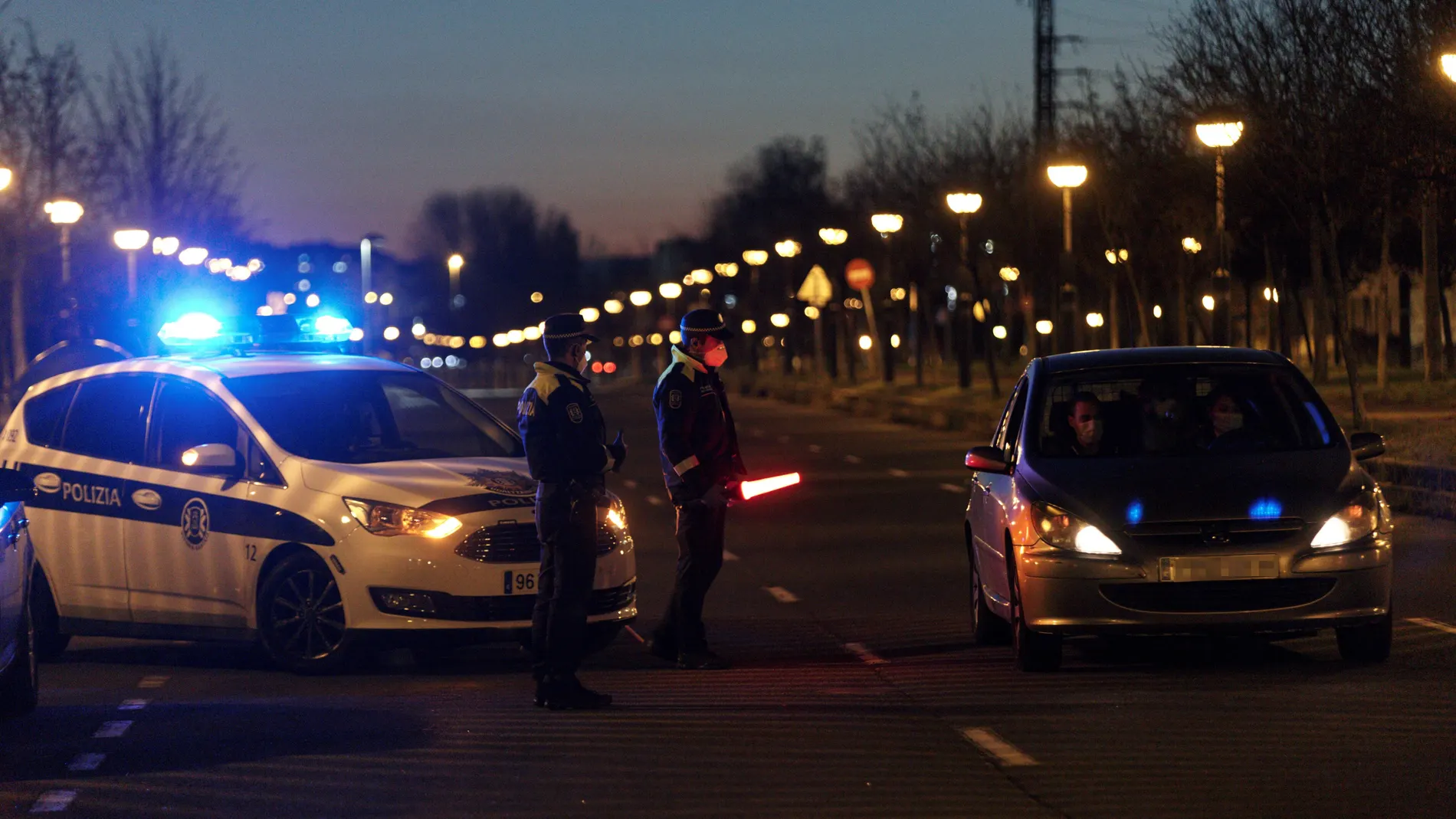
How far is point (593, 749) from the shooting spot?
8867mm

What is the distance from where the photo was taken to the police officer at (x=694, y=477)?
37.2 feet

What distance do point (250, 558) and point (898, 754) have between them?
169 inches

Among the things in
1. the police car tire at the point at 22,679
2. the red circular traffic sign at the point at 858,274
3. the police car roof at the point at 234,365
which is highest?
the red circular traffic sign at the point at 858,274

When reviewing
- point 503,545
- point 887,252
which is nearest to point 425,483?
point 503,545

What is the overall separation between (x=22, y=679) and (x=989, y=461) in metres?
4.80

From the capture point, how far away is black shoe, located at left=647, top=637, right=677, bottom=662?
38.2 ft

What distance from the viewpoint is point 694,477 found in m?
11.3

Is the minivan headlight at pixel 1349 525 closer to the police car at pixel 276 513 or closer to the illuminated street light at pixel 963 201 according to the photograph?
the police car at pixel 276 513

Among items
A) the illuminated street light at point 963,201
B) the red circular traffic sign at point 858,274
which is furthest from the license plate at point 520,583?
the red circular traffic sign at point 858,274

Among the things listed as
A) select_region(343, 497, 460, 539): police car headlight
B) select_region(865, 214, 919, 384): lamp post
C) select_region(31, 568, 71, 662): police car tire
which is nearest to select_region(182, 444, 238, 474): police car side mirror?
select_region(343, 497, 460, 539): police car headlight

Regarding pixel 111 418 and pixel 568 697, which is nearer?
pixel 568 697

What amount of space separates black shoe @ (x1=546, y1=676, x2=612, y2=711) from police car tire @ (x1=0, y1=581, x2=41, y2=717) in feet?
7.53

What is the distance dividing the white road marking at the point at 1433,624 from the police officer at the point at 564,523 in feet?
16.1

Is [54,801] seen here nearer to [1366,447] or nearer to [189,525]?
[189,525]
